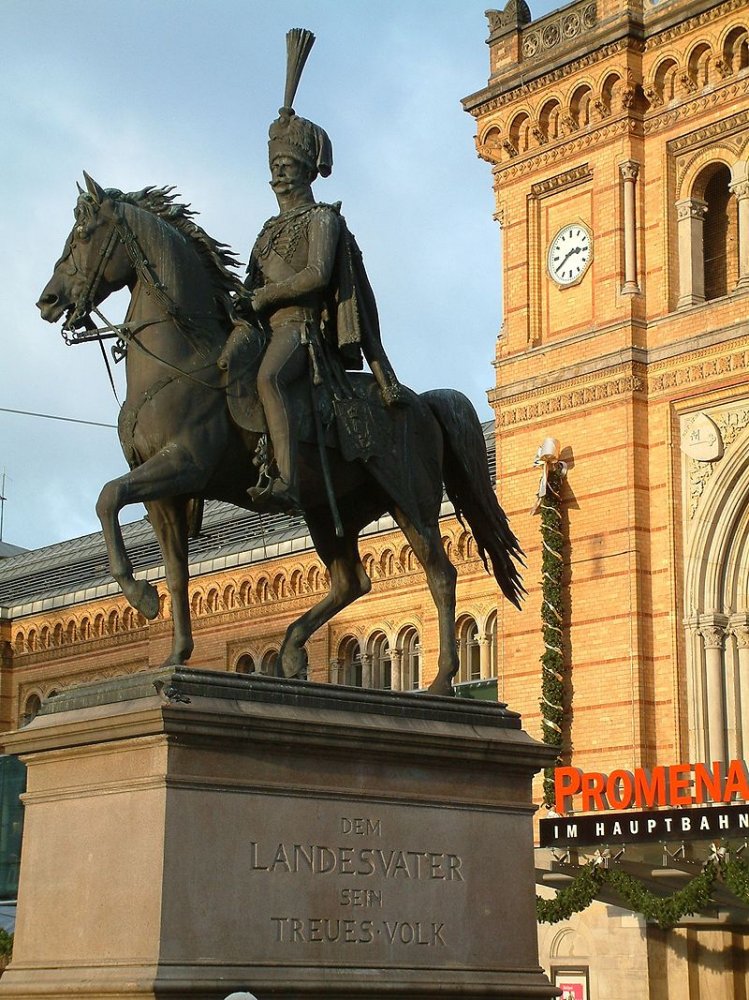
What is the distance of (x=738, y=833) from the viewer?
2323 centimetres

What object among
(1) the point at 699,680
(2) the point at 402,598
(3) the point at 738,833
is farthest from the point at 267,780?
(2) the point at 402,598

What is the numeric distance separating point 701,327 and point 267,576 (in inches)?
623

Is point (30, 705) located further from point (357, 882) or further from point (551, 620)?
point (357, 882)

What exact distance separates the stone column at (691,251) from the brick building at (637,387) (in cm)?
3

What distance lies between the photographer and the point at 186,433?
33.8 ft

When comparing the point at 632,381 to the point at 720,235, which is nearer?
the point at 632,381

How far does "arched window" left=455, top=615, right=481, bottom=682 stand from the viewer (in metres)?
34.7

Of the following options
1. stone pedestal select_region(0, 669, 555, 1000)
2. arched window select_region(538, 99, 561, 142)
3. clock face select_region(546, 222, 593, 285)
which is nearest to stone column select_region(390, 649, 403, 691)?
clock face select_region(546, 222, 593, 285)

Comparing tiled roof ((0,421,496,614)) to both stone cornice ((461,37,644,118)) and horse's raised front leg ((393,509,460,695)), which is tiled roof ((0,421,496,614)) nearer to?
stone cornice ((461,37,644,118))

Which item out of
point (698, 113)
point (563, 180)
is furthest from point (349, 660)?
point (698, 113)

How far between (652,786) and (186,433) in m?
17.1

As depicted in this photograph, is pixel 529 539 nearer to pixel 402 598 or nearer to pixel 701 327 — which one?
pixel 701 327

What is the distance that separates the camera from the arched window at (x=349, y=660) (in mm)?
38312

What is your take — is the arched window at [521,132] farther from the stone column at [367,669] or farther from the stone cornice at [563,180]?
the stone column at [367,669]
